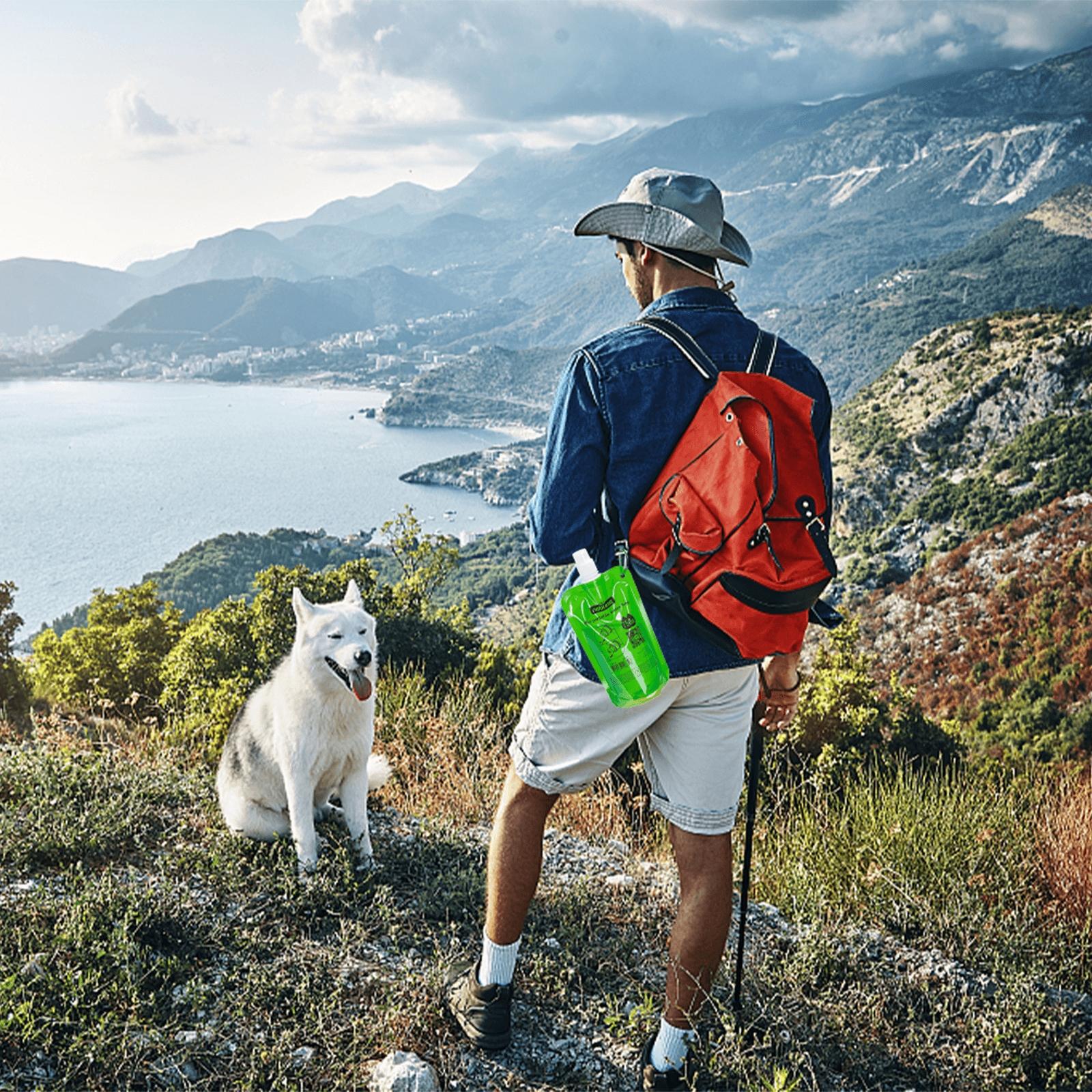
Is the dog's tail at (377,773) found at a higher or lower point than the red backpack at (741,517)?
lower

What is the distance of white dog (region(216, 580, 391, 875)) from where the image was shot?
117 inches

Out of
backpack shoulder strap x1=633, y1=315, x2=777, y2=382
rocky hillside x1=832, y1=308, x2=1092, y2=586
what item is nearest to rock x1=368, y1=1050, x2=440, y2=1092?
backpack shoulder strap x1=633, y1=315, x2=777, y2=382

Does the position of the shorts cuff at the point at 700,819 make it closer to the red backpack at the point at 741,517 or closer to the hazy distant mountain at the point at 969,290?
the red backpack at the point at 741,517

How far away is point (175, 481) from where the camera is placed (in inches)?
3408

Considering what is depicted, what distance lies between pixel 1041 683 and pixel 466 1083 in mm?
35314

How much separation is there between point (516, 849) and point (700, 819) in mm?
461

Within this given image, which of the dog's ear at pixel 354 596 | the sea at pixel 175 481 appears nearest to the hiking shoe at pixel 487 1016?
the dog's ear at pixel 354 596

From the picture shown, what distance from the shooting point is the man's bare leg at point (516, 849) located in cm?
204

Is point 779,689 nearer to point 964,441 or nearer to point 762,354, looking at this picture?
point 762,354

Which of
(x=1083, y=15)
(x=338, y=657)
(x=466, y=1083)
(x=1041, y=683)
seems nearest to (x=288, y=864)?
(x=338, y=657)

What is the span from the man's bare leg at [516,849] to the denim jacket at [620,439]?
1.28 ft

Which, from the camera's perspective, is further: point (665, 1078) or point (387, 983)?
point (387, 983)

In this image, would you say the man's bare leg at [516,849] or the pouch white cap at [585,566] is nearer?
the pouch white cap at [585,566]

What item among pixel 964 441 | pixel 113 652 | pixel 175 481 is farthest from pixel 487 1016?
pixel 175 481
